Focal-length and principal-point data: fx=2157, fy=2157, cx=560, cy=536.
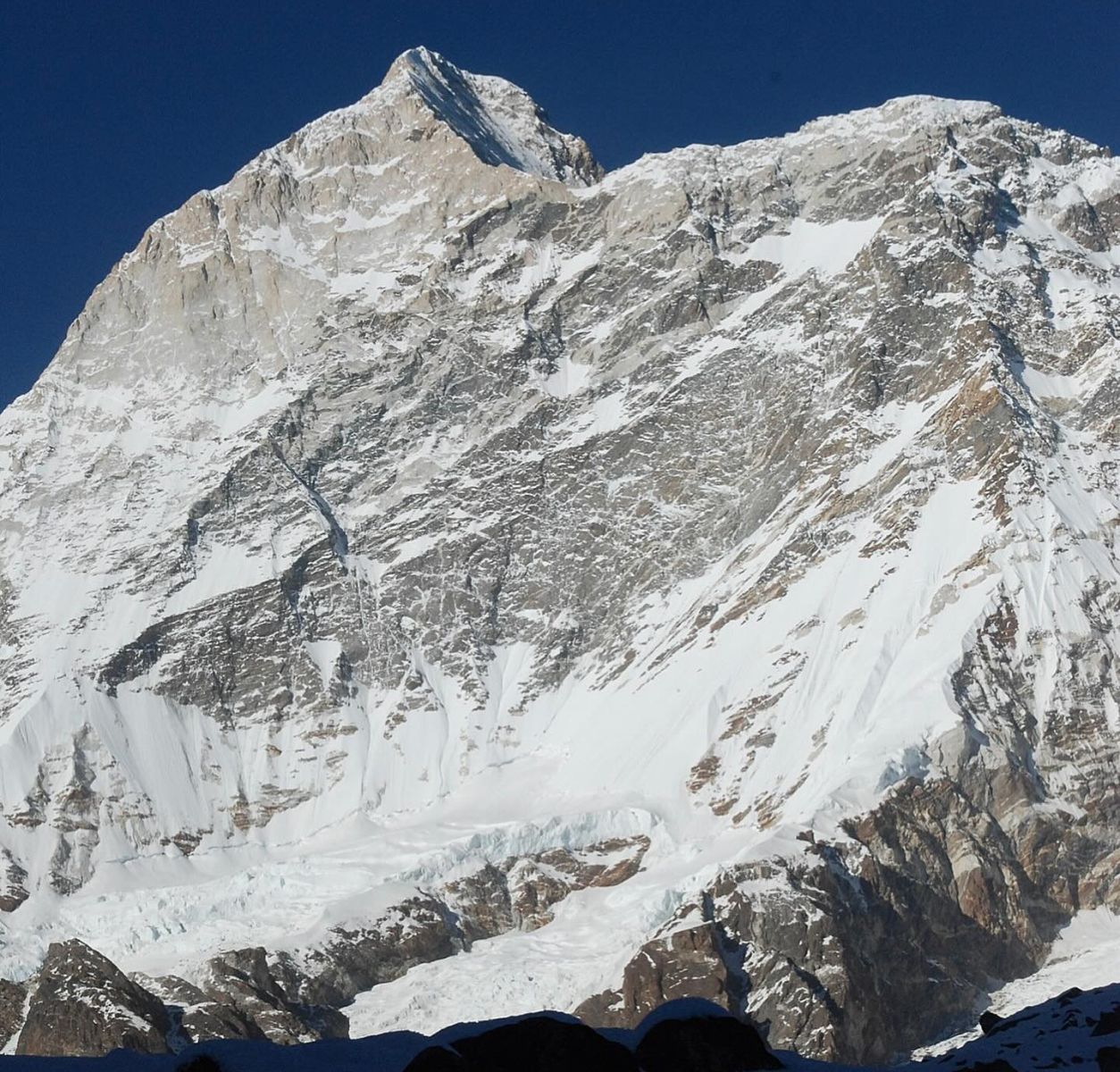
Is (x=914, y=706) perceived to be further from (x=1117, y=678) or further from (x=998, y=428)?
(x=998, y=428)

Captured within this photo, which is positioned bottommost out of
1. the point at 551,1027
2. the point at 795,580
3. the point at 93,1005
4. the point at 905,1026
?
the point at 905,1026

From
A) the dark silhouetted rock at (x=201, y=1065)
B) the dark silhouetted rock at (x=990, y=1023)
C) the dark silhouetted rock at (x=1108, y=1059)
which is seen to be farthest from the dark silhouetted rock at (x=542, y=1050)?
the dark silhouetted rock at (x=990, y=1023)

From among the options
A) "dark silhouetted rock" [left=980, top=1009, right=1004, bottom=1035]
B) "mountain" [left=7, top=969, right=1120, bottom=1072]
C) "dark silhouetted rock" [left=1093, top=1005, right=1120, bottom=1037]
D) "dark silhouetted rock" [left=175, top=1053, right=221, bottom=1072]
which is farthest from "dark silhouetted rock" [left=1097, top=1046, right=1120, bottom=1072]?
"dark silhouetted rock" [left=175, top=1053, right=221, bottom=1072]

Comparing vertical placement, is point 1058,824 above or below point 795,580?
below

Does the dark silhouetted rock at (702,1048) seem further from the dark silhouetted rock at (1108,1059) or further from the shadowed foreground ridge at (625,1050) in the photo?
the dark silhouetted rock at (1108,1059)

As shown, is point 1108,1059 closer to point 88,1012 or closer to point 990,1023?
point 990,1023

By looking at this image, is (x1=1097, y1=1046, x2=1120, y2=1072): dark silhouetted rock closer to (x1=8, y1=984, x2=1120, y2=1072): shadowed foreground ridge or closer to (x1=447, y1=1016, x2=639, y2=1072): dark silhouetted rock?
(x1=8, y1=984, x2=1120, y2=1072): shadowed foreground ridge

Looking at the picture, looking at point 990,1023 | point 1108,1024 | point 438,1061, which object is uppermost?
point 438,1061

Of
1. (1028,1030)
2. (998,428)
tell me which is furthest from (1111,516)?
(1028,1030)

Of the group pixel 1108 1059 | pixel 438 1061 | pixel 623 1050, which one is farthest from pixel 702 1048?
pixel 1108 1059
